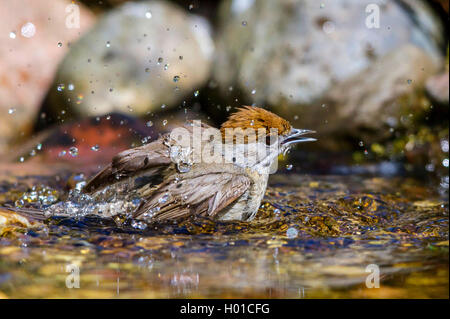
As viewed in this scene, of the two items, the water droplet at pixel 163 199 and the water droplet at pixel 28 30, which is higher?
the water droplet at pixel 28 30

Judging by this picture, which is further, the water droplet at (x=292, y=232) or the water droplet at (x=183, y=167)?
the water droplet at (x=183, y=167)

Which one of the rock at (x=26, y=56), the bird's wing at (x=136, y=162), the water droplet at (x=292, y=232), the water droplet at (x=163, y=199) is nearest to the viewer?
the water droplet at (x=292, y=232)

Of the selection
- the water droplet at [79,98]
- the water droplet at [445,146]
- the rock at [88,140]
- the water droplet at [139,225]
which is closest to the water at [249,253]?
the water droplet at [139,225]

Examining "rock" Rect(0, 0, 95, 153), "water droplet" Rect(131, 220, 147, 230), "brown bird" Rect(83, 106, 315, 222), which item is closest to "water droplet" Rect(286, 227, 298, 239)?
"brown bird" Rect(83, 106, 315, 222)

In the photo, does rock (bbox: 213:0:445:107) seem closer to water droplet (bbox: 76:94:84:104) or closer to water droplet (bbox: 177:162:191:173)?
water droplet (bbox: 76:94:84:104)

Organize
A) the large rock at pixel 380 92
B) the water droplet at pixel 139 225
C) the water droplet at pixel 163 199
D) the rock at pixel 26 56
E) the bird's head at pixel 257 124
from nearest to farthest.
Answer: the water droplet at pixel 139 225, the water droplet at pixel 163 199, the bird's head at pixel 257 124, the large rock at pixel 380 92, the rock at pixel 26 56

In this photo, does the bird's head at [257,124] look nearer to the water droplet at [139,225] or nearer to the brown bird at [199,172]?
the brown bird at [199,172]
